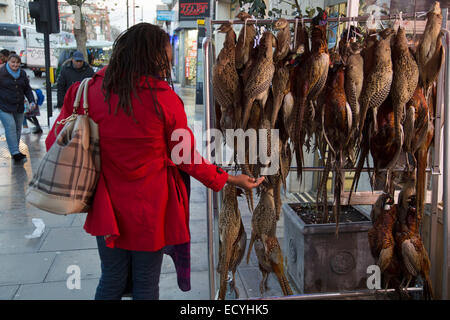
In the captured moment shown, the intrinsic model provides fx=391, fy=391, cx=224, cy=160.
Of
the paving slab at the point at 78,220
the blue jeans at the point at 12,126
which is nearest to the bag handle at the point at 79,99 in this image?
the paving slab at the point at 78,220

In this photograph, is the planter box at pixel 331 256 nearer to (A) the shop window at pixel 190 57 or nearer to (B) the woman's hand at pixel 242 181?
(B) the woman's hand at pixel 242 181

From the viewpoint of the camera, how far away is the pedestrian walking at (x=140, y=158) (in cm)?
188

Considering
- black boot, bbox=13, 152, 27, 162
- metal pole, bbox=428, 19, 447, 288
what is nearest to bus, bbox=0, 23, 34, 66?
black boot, bbox=13, 152, 27, 162

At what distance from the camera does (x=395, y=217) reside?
2635mm

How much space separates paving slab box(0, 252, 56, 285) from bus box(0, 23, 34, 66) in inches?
1167

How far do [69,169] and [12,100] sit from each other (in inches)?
238

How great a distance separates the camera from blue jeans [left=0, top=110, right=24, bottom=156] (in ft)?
22.8

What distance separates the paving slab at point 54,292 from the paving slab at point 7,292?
37 millimetres

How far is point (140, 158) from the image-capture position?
1908mm

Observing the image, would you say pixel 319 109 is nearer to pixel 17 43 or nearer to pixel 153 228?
pixel 153 228

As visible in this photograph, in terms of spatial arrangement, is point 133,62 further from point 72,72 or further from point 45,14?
point 45,14

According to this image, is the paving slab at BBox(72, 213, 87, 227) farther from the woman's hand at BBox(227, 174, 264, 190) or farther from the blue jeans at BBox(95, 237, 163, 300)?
the woman's hand at BBox(227, 174, 264, 190)
